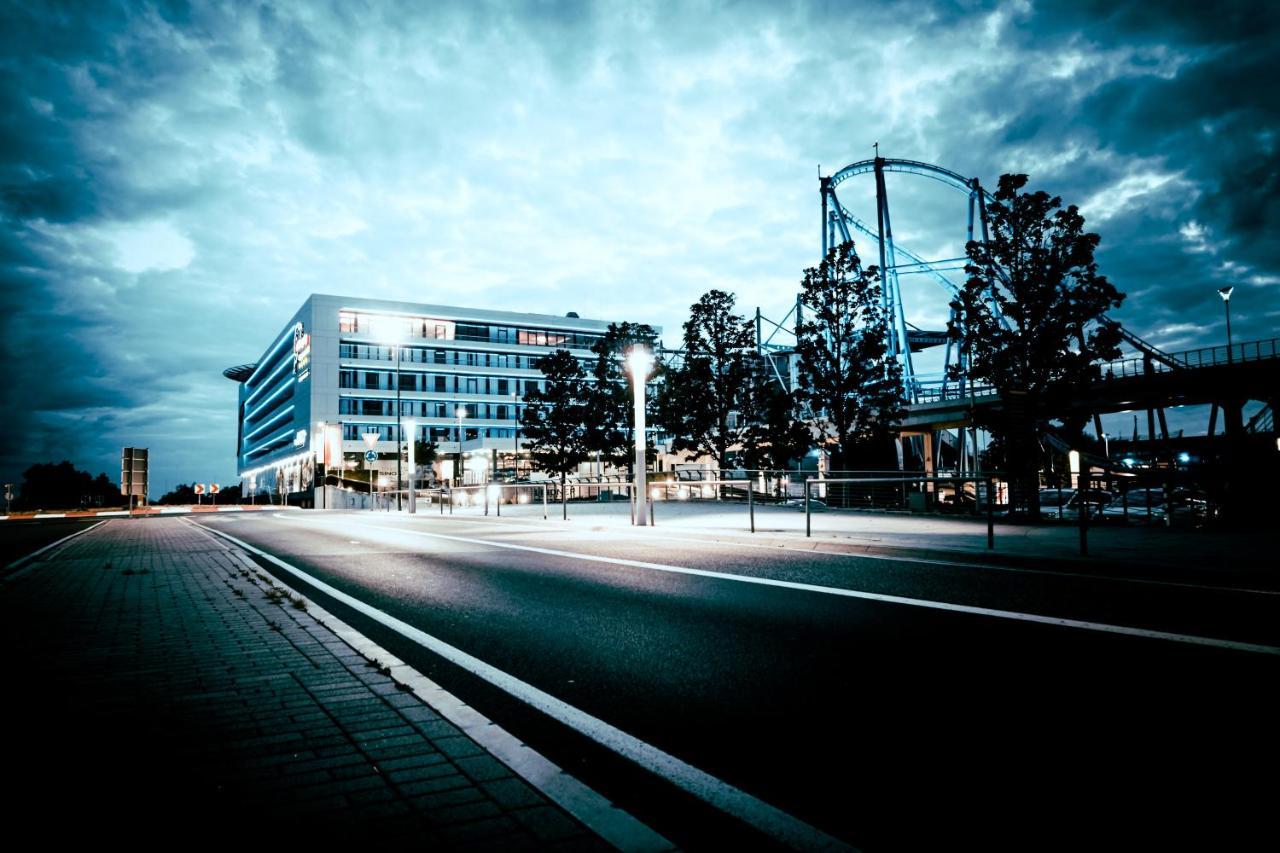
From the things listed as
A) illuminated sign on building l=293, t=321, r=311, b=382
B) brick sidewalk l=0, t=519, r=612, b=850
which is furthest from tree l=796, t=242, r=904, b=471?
illuminated sign on building l=293, t=321, r=311, b=382

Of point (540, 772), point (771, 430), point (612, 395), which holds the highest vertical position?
point (612, 395)

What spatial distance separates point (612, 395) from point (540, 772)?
42.3 meters

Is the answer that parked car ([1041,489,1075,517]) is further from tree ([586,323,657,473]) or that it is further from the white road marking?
tree ([586,323,657,473])

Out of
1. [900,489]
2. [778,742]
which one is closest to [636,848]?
[778,742]

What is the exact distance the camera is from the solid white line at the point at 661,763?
2512 millimetres

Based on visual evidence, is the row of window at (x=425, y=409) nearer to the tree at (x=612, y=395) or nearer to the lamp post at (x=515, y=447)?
the lamp post at (x=515, y=447)

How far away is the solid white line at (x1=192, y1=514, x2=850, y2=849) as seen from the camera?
8.24ft

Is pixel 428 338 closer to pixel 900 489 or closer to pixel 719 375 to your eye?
pixel 719 375

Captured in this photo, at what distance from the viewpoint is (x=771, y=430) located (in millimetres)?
35375

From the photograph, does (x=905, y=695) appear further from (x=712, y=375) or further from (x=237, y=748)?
(x=712, y=375)

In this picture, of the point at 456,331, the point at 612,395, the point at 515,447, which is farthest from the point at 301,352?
the point at 612,395

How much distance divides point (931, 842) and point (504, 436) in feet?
297

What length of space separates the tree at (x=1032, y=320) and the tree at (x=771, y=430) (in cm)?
1104

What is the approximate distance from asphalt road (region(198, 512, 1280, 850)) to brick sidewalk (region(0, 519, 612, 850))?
48 cm
